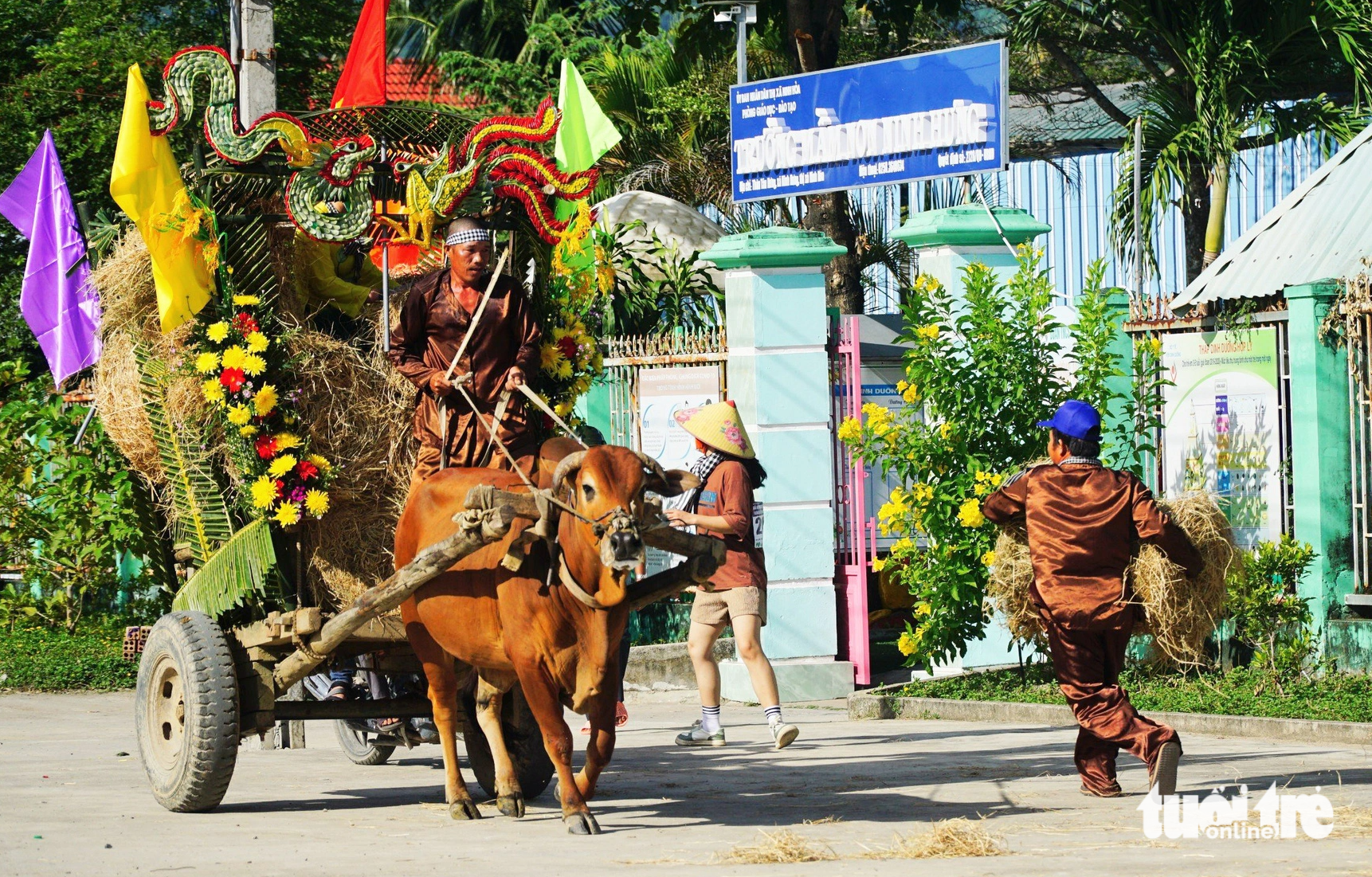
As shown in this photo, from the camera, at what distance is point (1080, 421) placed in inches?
352

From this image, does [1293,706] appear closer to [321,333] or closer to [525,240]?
[525,240]

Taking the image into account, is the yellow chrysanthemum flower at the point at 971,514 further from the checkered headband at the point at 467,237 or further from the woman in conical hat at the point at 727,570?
the checkered headband at the point at 467,237

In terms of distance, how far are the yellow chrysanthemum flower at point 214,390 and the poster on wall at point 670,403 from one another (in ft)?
20.6

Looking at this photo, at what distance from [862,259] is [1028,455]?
33.5 feet

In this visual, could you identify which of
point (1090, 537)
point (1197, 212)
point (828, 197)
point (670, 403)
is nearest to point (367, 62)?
point (670, 403)

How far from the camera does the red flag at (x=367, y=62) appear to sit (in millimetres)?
13328

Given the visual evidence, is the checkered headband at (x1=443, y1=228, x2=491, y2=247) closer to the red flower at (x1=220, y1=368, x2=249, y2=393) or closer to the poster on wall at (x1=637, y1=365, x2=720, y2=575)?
the red flower at (x1=220, y1=368, x2=249, y2=393)

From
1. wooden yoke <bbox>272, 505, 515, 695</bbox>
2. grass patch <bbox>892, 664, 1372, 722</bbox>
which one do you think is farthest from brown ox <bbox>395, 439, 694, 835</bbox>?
grass patch <bbox>892, 664, 1372, 722</bbox>

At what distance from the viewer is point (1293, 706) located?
11391mm

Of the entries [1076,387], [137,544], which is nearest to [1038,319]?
[1076,387]

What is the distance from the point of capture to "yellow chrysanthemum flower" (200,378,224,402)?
353 inches

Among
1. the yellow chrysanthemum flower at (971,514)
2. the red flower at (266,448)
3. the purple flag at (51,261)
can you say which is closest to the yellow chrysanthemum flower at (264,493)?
the red flower at (266,448)

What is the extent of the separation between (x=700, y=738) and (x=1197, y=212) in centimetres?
1208

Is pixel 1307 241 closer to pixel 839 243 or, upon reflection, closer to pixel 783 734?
pixel 783 734
